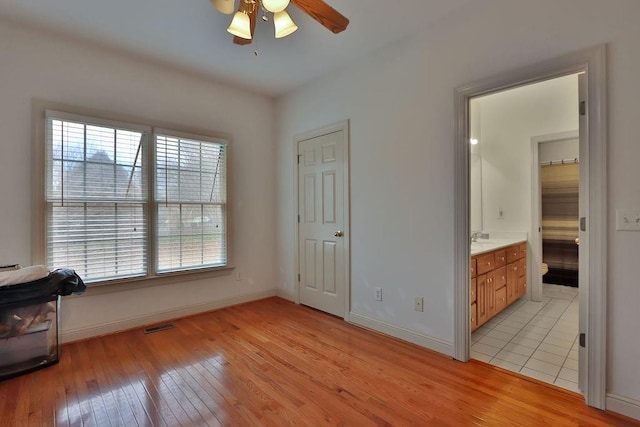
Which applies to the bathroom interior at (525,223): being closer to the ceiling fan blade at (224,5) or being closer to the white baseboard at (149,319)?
the ceiling fan blade at (224,5)

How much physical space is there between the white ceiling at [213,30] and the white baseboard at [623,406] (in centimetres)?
277

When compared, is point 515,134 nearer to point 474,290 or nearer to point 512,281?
point 512,281

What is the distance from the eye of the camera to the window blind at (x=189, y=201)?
332 cm

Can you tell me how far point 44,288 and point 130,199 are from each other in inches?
42.9

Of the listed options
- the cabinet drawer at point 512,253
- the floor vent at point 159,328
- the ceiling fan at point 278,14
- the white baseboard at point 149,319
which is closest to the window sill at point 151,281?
the white baseboard at point 149,319

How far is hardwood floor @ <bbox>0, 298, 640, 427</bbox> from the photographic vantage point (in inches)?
69.4

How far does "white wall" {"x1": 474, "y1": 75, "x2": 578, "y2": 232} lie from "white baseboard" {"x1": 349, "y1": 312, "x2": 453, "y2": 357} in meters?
2.55

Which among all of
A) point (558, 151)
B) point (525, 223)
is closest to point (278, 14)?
point (525, 223)

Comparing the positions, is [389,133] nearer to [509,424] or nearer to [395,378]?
[395,378]

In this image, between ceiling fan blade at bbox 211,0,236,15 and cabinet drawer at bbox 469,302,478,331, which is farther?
cabinet drawer at bbox 469,302,478,331

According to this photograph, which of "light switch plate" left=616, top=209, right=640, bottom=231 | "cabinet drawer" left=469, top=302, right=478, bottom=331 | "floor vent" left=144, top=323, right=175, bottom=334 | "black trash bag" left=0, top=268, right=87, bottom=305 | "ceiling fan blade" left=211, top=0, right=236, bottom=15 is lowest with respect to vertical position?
"floor vent" left=144, top=323, right=175, bottom=334

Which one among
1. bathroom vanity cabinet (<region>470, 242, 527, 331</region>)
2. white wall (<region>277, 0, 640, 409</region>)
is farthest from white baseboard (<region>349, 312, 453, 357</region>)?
bathroom vanity cabinet (<region>470, 242, 527, 331</region>)

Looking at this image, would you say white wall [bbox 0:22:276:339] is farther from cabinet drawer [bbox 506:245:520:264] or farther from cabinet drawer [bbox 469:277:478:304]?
cabinet drawer [bbox 506:245:520:264]

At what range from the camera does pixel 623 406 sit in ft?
5.83
